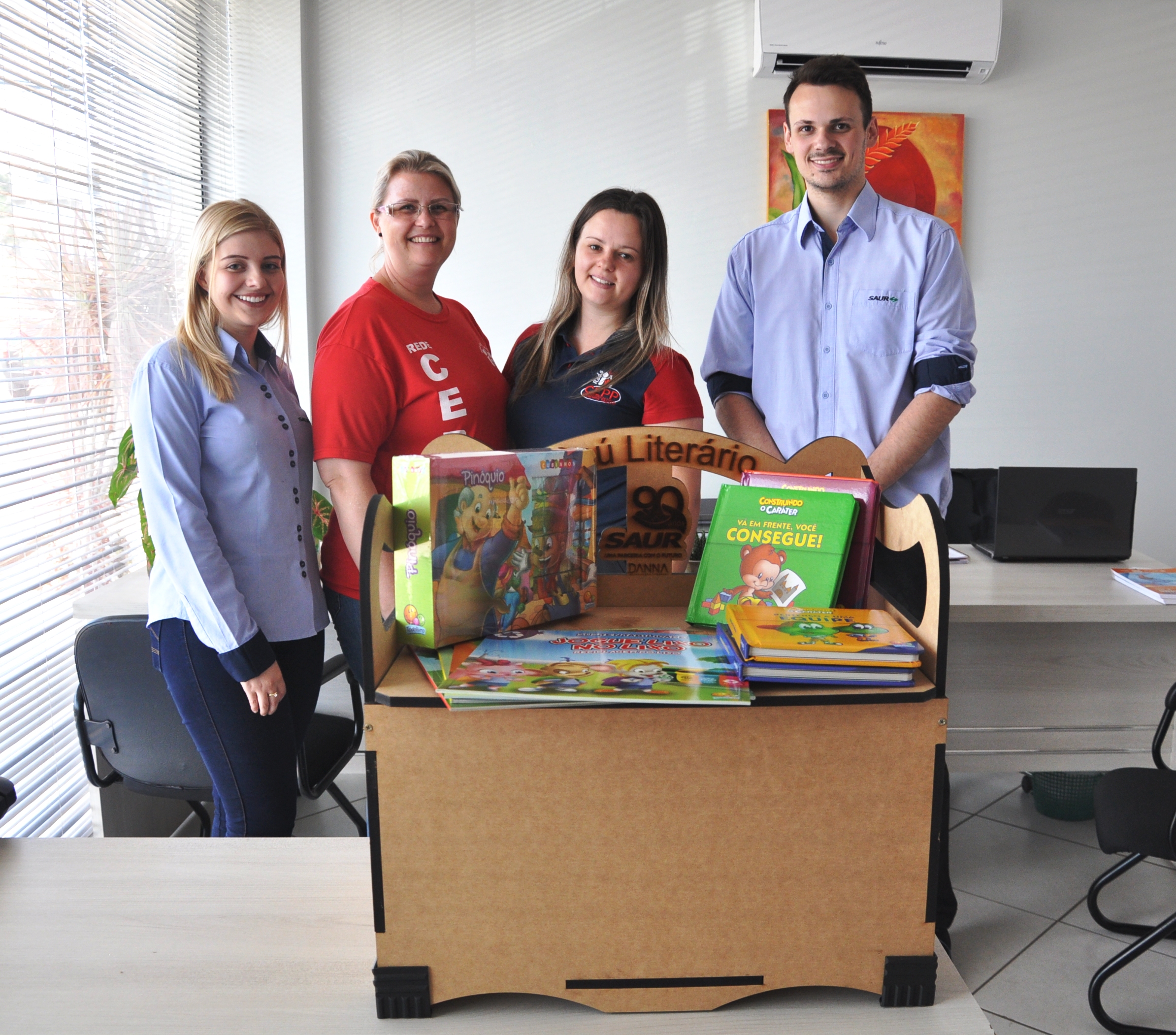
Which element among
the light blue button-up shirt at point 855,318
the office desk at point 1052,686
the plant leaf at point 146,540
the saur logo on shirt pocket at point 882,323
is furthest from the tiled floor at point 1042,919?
the plant leaf at point 146,540

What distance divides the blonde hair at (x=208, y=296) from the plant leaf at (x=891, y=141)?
2.94m

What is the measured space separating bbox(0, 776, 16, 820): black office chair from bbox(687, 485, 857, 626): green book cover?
2.78 feet

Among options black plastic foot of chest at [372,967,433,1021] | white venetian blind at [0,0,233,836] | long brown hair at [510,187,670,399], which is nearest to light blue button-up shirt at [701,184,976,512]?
long brown hair at [510,187,670,399]

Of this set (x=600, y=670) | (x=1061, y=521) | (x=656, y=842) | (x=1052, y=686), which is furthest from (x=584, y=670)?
(x=1061, y=521)

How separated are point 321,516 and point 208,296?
48 cm

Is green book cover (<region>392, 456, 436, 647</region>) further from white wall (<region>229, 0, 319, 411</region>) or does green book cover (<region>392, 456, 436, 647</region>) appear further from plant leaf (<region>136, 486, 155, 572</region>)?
white wall (<region>229, 0, 319, 411</region>)

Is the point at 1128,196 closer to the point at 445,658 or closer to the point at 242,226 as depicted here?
the point at 242,226

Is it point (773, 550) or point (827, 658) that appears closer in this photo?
point (827, 658)

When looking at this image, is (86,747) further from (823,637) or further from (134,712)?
(823,637)

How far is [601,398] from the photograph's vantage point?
5.36 feet

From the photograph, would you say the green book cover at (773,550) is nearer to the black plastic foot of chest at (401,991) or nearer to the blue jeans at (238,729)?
the black plastic foot of chest at (401,991)

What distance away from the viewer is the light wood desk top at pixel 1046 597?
85.3 inches

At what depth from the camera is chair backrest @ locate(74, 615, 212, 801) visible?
1.91m

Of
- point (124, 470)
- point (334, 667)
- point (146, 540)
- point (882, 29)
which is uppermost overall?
point (882, 29)
